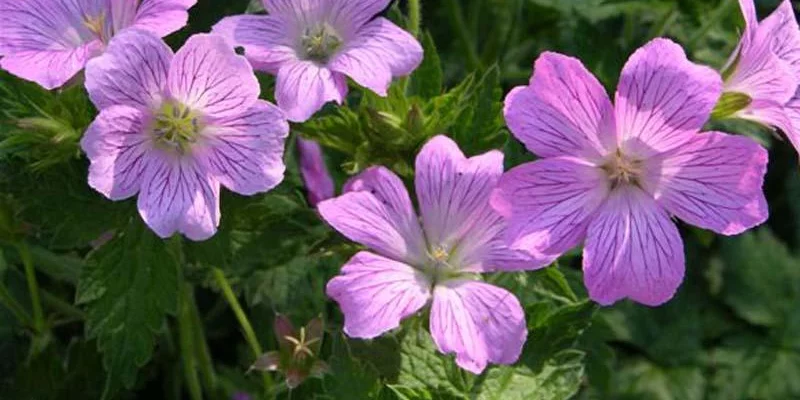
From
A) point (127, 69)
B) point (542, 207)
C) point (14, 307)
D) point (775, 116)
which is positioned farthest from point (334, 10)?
point (14, 307)

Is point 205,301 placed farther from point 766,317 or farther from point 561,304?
point 766,317

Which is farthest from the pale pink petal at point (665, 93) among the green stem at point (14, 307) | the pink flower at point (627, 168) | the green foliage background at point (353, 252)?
the green stem at point (14, 307)

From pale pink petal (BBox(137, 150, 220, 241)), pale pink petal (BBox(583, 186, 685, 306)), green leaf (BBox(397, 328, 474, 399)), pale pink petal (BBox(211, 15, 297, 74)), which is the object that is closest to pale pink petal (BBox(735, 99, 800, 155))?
pale pink petal (BBox(583, 186, 685, 306))

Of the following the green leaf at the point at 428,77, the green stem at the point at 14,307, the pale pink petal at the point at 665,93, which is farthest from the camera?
the green stem at the point at 14,307

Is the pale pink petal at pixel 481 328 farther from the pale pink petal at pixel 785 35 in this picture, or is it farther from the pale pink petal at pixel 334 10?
the pale pink petal at pixel 785 35

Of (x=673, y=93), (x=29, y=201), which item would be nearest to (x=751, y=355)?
(x=673, y=93)

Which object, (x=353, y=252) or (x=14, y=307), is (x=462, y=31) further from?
(x=14, y=307)
